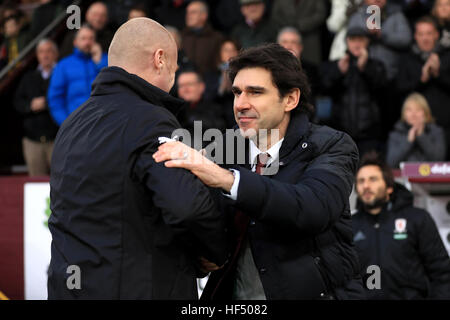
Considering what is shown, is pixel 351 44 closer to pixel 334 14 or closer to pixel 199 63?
pixel 334 14

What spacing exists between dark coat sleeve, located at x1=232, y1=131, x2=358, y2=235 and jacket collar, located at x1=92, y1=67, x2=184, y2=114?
0.58 metres

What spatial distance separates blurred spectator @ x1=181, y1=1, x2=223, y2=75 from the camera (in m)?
9.79

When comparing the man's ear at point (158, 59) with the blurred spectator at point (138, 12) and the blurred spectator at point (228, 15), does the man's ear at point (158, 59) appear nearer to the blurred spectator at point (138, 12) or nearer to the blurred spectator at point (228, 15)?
the blurred spectator at point (138, 12)

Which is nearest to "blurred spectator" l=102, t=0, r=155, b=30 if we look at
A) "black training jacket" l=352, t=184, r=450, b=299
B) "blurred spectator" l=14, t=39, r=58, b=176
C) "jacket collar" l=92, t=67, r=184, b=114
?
"blurred spectator" l=14, t=39, r=58, b=176

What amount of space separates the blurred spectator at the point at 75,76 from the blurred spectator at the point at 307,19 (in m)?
2.46

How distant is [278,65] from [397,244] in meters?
3.52

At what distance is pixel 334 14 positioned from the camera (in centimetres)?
955

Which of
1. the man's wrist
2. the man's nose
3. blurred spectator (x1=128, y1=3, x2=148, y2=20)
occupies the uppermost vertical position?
blurred spectator (x1=128, y1=3, x2=148, y2=20)

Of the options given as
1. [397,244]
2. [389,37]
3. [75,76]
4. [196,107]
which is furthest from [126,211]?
[389,37]

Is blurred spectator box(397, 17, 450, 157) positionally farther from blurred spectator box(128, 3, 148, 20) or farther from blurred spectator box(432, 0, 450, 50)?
blurred spectator box(128, 3, 148, 20)

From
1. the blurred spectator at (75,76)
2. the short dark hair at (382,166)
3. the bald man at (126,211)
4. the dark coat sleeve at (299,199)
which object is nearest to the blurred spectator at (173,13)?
the blurred spectator at (75,76)

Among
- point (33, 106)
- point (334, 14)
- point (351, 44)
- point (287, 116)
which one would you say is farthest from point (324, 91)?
point (287, 116)

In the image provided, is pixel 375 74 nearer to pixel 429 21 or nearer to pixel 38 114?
pixel 429 21

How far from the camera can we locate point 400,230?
702 centimetres
